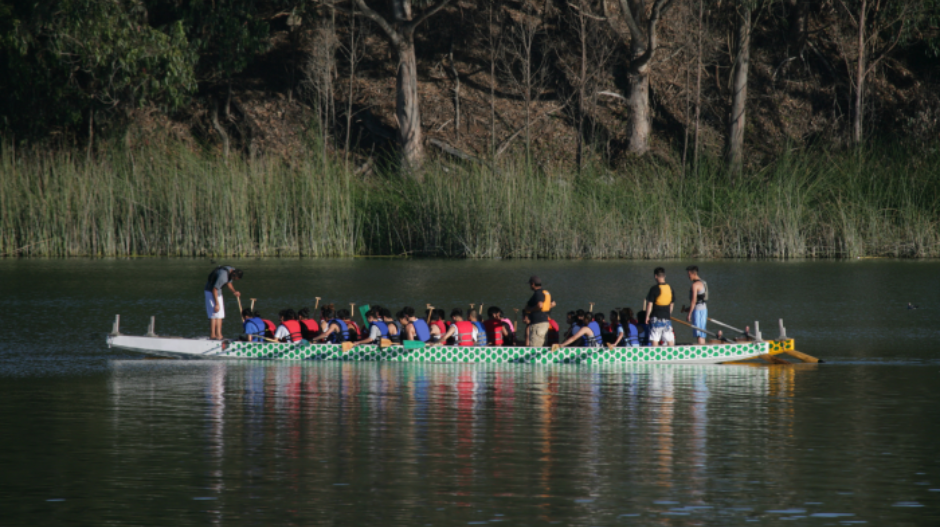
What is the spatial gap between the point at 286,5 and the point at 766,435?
140 feet

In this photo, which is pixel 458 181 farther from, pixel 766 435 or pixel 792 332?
pixel 766 435

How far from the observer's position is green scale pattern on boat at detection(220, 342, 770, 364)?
64.3 ft

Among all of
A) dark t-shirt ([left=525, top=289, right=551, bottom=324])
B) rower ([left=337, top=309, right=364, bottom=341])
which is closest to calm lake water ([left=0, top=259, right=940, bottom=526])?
rower ([left=337, top=309, right=364, bottom=341])

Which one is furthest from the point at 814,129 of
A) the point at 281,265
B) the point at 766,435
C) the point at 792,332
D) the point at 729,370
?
the point at 766,435

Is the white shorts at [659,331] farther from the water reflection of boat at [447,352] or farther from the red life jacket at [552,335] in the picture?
the red life jacket at [552,335]

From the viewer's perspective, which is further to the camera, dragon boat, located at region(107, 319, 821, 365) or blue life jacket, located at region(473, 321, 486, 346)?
blue life jacket, located at region(473, 321, 486, 346)

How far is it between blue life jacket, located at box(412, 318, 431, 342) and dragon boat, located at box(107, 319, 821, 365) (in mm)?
213

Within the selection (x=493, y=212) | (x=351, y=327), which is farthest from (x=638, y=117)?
(x=351, y=327)

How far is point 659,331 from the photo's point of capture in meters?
19.9

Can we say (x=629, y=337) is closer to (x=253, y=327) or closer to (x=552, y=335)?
(x=552, y=335)

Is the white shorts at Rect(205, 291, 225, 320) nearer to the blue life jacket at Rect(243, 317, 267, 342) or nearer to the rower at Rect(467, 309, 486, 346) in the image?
the blue life jacket at Rect(243, 317, 267, 342)

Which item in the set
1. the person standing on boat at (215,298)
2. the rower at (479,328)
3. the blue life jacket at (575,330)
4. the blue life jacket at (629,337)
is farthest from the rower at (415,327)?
the blue life jacket at (629,337)

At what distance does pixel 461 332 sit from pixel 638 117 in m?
31.9

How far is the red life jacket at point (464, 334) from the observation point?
1989 cm
